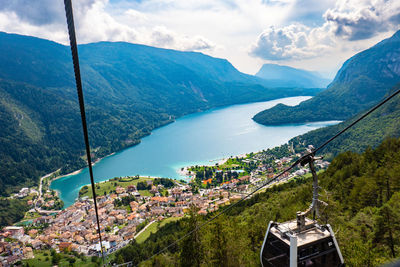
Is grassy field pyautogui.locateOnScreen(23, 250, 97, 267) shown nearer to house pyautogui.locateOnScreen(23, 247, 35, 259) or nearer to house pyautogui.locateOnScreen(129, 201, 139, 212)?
house pyautogui.locateOnScreen(23, 247, 35, 259)

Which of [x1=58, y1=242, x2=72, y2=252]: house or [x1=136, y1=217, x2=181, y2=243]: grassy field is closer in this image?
[x1=136, y1=217, x2=181, y2=243]: grassy field

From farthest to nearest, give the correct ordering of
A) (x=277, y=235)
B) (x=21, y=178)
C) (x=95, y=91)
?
(x=95, y=91), (x=21, y=178), (x=277, y=235)

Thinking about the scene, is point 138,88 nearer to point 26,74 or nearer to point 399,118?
point 26,74

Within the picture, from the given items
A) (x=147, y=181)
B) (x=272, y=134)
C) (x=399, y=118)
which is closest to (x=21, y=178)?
(x=147, y=181)

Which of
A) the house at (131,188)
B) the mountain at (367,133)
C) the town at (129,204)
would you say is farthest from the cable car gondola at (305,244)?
the mountain at (367,133)

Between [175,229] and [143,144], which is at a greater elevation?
[143,144]

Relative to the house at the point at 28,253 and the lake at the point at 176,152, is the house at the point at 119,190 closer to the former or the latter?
the lake at the point at 176,152

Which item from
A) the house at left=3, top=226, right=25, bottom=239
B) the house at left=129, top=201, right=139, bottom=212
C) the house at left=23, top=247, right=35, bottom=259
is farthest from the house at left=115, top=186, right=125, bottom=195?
the house at left=23, top=247, right=35, bottom=259
